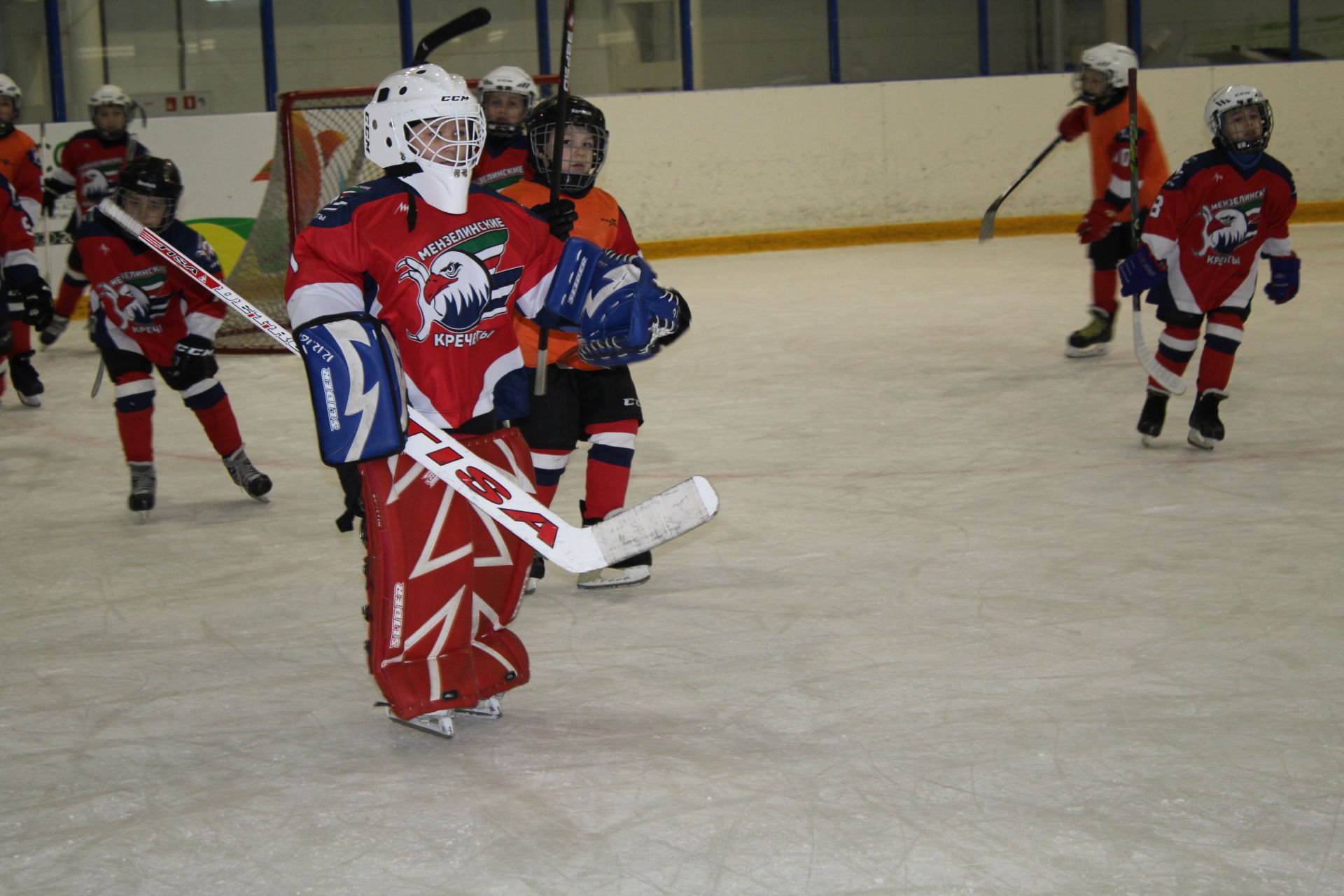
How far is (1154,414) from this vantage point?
4.49 metres

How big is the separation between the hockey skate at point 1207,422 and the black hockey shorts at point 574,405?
6.47 ft

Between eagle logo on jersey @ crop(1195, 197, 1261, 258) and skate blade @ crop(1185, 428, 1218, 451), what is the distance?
1.77ft

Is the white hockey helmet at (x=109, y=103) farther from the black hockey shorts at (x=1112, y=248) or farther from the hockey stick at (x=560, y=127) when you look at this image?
the hockey stick at (x=560, y=127)

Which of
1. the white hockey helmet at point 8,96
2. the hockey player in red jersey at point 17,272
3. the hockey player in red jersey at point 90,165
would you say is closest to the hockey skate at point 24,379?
the hockey player in red jersey at point 17,272

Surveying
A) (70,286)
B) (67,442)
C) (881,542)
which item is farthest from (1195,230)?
(70,286)

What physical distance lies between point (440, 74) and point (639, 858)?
1.24m

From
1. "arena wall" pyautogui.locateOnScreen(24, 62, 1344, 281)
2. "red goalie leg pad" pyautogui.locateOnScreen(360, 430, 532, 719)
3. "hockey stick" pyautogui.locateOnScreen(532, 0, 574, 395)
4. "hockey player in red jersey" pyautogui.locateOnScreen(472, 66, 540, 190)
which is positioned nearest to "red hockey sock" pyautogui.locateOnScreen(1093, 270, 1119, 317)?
"hockey player in red jersey" pyautogui.locateOnScreen(472, 66, 540, 190)

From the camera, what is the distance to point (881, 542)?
3607 millimetres

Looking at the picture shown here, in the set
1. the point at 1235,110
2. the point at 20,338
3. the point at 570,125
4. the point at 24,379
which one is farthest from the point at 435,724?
the point at 20,338

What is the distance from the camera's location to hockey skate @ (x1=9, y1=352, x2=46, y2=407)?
588 cm

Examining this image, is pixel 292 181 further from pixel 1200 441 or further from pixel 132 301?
pixel 1200 441

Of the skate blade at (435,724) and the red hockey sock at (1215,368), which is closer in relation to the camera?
the skate blade at (435,724)

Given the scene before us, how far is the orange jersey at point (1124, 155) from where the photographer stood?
6012 mm

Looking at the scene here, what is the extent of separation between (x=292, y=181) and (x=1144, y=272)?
4.27 meters
